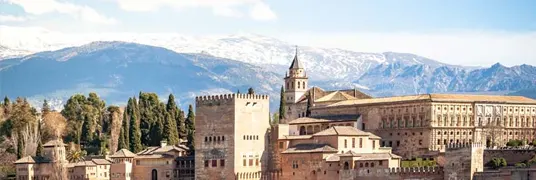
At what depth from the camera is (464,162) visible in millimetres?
71812

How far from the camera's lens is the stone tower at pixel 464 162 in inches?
2817

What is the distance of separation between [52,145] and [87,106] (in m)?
16.5

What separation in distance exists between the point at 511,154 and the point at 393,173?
8.61 metres

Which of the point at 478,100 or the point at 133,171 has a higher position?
the point at 478,100

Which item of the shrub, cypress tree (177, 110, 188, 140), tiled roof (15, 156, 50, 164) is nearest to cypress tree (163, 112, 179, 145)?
cypress tree (177, 110, 188, 140)

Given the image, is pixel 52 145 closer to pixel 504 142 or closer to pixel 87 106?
pixel 87 106

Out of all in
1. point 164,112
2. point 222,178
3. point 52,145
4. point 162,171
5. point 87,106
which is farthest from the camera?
point 87,106

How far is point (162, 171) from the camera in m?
91.8

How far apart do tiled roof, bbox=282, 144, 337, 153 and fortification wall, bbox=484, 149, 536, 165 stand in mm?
10913

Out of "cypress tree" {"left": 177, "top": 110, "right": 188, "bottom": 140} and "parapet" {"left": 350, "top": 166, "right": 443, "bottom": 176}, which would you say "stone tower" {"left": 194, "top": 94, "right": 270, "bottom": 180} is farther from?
"cypress tree" {"left": 177, "top": 110, "right": 188, "bottom": 140}

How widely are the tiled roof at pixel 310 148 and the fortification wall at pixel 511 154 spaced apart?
1091 cm

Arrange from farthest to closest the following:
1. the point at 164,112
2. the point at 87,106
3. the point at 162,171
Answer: the point at 87,106, the point at 164,112, the point at 162,171

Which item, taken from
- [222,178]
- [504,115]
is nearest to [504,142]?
[504,115]

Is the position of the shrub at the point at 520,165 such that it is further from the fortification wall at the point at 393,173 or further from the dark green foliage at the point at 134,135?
the dark green foliage at the point at 134,135
